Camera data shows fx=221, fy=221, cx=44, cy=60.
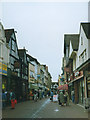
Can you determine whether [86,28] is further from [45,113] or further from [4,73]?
[45,113]

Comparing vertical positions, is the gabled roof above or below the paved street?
above

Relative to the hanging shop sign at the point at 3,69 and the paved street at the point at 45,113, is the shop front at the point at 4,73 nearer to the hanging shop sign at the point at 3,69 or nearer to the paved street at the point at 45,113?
the hanging shop sign at the point at 3,69

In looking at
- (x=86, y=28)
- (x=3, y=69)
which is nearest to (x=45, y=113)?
(x=3, y=69)

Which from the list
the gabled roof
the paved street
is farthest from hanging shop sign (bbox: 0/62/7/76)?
the gabled roof

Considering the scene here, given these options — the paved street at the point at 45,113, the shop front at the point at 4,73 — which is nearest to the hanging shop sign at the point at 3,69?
the shop front at the point at 4,73

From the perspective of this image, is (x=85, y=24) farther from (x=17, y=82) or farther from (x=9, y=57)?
(x=17, y=82)

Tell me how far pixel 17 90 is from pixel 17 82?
3.89 feet

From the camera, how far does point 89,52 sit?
19766mm

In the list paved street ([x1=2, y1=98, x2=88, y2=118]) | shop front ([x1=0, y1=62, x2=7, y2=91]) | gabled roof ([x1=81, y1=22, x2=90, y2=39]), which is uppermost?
gabled roof ([x1=81, y1=22, x2=90, y2=39])

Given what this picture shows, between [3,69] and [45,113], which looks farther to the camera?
[3,69]

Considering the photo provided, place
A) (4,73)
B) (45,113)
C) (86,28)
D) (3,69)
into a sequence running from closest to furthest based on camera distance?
(45,113) < (86,28) < (3,69) < (4,73)

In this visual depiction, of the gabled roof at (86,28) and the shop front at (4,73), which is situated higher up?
the gabled roof at (86,28)

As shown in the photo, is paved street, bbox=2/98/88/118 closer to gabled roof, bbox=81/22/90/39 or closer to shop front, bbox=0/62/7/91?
shop front, bbox=0/62/7/91

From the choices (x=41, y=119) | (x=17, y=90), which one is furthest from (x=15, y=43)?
(x=41, y=119)
